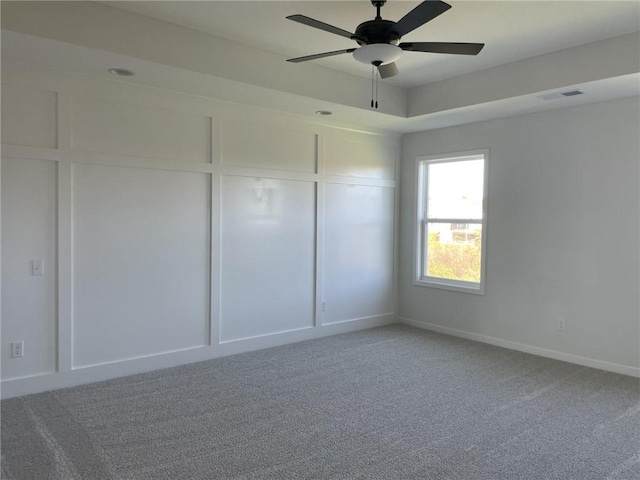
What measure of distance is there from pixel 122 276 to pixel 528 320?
161 inches

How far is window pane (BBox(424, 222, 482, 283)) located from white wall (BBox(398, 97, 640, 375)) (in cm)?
21

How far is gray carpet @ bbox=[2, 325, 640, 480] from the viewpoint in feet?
8.38

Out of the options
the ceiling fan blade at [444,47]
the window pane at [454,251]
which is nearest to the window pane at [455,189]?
the window pane at [454,251]

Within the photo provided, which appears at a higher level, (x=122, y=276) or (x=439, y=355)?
(x=122, y=276)

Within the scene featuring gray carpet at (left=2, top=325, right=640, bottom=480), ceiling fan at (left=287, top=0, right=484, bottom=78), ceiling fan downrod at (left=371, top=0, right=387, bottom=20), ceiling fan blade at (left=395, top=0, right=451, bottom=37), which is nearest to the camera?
ceiling fan blade at (left=395, top=0, right=451, bottom=37)

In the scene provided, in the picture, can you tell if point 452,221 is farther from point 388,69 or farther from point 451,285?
point 388,69

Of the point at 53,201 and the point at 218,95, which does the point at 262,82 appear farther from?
the point at 53,201

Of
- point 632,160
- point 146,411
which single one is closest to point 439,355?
point 632,160

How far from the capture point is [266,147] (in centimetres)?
476

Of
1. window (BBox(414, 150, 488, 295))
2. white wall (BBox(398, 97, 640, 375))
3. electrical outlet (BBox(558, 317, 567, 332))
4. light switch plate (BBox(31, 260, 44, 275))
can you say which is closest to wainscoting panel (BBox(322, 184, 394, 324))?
window (BBox(414, 150, 488, 295))

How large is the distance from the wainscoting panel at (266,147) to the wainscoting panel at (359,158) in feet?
0.83

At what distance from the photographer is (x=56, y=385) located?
11.8 feet

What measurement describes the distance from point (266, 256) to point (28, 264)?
2158 mm

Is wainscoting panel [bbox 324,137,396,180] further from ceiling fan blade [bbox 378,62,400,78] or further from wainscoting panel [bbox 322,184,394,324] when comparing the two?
ceiling fan blade [bbox 378,62,400,78]
